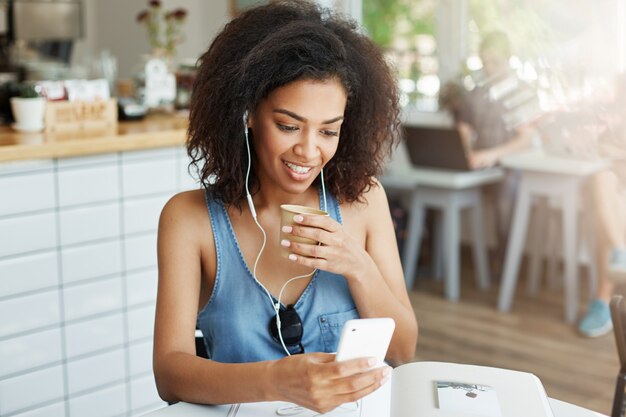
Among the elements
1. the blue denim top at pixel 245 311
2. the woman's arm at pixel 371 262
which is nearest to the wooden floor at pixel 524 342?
the woman's arm at pixel 371 262

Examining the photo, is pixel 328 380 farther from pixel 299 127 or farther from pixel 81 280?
pixel 81 280

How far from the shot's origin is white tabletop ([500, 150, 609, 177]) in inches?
160

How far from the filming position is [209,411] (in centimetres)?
125

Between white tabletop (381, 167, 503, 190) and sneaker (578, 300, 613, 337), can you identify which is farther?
white tabletop (381, 167, 503, 190)

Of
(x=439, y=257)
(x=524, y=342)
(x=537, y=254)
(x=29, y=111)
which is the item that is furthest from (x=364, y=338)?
(x=439, y=257)

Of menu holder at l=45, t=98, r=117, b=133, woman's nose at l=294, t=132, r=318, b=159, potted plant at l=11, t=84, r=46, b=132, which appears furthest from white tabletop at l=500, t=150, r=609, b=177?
woman's nose at l=294, t=132, r=318, b=159

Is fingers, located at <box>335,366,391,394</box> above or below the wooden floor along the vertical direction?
above

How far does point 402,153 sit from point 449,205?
36.0 inches

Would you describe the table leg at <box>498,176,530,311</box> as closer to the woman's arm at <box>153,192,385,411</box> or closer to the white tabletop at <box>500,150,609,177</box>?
the white tabletop at <box>500,150,609,177</box>

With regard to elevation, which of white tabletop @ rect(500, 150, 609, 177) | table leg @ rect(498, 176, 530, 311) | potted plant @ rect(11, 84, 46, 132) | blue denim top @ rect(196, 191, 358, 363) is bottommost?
table leg @ rect(498, 176, 530, 311)

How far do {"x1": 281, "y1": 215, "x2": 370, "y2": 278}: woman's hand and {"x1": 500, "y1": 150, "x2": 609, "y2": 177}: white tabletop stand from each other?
2.90m

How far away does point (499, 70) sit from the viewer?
15.7ft

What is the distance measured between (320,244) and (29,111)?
168 centimetres

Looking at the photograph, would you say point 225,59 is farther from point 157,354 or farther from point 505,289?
point 505,289
